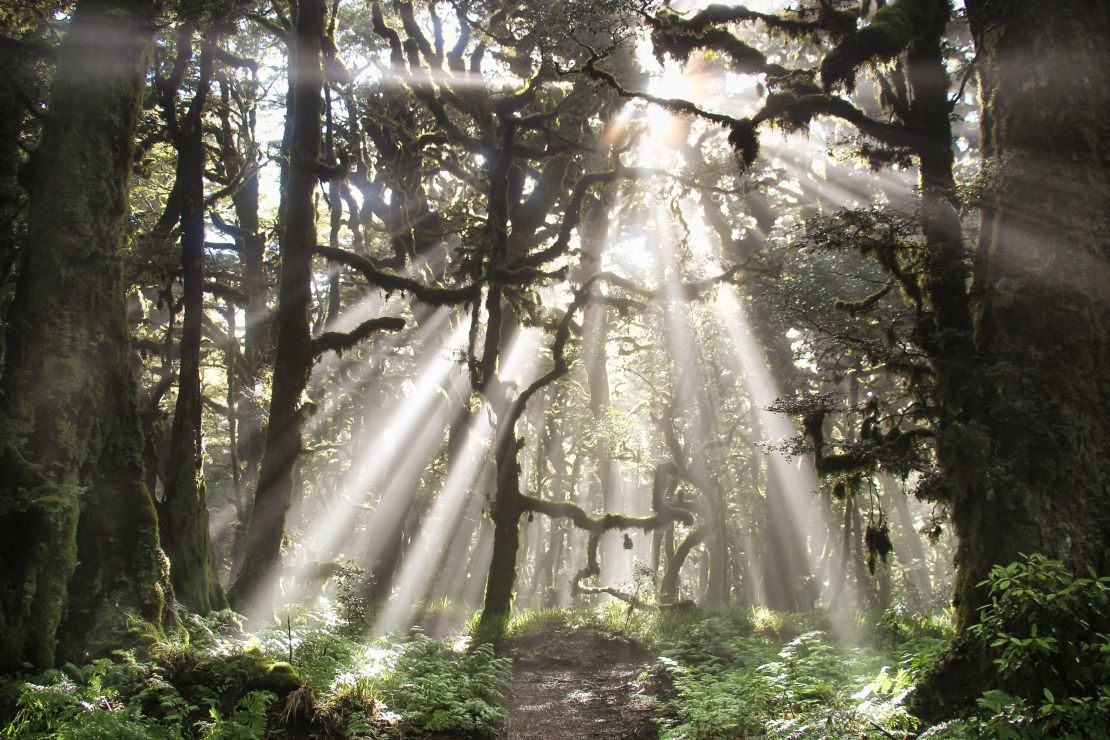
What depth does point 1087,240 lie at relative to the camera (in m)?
6.69

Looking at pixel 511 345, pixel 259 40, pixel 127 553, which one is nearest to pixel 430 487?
pixel 511 345

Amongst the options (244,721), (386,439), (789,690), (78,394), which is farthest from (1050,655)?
(386,439)

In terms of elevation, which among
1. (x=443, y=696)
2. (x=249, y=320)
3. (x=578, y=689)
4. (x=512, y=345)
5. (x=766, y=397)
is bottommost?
(x=578, y=689)

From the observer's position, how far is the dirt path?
8.20 meters

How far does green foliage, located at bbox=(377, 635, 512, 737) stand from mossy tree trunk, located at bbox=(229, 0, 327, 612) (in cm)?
381

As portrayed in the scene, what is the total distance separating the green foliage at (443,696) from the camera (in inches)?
261

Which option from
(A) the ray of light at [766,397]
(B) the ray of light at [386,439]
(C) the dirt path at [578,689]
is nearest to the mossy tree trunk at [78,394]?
(C) the dirt path at [578,689]

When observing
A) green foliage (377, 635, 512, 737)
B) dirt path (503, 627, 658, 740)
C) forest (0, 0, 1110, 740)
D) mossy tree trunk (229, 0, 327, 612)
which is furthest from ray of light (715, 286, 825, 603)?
green foliage (377, 635, 512, 737)

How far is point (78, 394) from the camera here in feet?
23.3

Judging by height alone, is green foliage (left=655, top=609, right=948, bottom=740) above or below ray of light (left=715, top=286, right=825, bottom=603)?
below

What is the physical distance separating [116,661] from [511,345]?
1327 cm

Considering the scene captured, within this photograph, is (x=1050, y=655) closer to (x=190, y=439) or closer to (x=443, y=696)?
(x=443, y=696)

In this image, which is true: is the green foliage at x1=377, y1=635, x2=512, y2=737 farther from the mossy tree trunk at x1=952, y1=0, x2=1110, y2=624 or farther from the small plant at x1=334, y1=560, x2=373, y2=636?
the mossy tree trunk at x1=952, y1=0, x2=1110, y2=624

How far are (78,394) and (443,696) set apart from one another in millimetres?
5139
